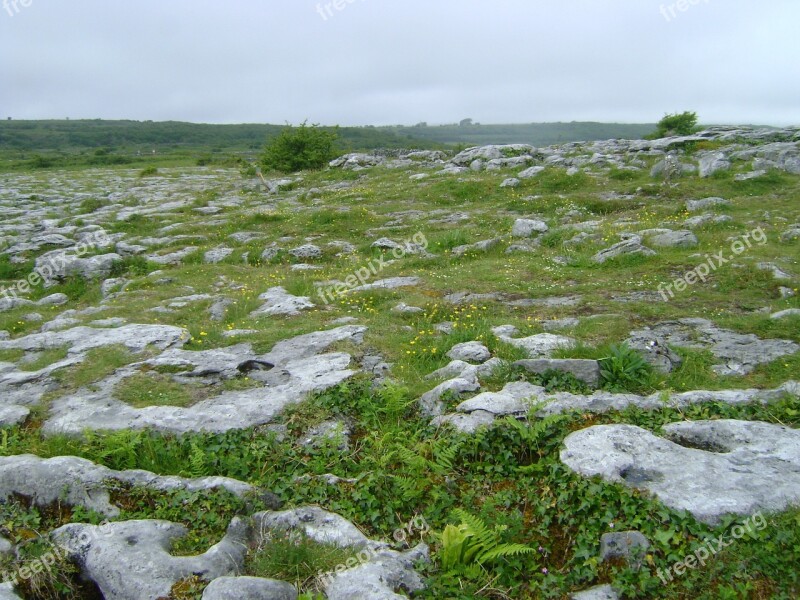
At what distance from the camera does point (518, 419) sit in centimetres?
754

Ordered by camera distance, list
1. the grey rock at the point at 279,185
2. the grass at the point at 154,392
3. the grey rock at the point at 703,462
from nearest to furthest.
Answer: the grey rock at the point at 703,462, the grass at the point at 154,392, the grey rock at the point at 279,185

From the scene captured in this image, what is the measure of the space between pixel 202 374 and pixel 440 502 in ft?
16.6

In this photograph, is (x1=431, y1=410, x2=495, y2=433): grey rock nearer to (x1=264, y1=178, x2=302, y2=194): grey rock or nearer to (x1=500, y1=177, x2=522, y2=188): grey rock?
(x1=500, y1=177, x2=522, y2=188): grey rock

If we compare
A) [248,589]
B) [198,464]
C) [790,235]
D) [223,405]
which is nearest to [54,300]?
[223,405]

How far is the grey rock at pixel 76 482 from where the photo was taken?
6332mm

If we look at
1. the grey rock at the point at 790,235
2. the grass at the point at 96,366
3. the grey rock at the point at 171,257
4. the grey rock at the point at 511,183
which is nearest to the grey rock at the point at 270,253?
the grey rock at the point at 171,257

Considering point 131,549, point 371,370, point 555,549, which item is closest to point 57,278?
point 371,370

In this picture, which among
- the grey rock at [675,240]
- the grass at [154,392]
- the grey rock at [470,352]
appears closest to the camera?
the grass at [154,392]

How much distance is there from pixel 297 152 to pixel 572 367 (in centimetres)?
3841

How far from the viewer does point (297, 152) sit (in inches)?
1699

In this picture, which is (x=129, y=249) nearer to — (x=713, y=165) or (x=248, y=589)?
(x=248, y=589)

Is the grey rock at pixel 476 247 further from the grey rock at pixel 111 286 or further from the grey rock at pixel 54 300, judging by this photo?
the grey rock at pixel 54 300

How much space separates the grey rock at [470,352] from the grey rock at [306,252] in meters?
9.87

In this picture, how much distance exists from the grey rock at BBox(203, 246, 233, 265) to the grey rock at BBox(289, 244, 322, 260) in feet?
7.67
